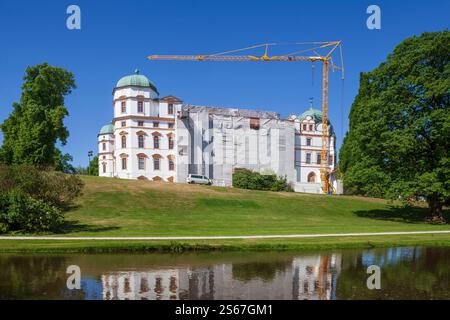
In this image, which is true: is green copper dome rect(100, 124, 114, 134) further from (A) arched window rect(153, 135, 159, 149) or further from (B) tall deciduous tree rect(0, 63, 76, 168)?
(B) tall deciduous tree rect(0, 63, 76, 168)

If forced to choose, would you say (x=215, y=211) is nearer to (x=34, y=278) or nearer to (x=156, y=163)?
(x=34, y=278)

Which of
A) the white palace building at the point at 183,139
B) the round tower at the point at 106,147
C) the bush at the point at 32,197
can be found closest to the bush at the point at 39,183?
the bush at the point at 32,197

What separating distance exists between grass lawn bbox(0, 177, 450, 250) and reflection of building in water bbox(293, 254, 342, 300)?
7.69 meters

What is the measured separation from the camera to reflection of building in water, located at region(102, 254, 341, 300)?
1084 centimetres

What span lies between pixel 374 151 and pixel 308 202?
36.0ft

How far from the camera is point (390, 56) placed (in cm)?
3672

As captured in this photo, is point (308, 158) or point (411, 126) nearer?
point (411, 126)

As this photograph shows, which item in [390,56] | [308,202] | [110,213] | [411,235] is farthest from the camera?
[308,202]

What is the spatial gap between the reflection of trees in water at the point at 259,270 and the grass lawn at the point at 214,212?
25.9ft

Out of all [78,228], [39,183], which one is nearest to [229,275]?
[78,228]

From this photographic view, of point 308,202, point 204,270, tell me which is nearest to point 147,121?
point 308,202

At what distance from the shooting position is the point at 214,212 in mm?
36906

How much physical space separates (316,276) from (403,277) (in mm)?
2865
